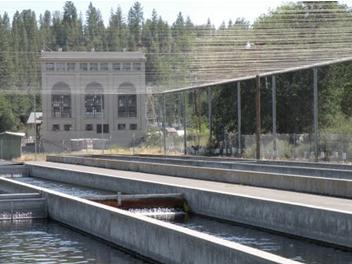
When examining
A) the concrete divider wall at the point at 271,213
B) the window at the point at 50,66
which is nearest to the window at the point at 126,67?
the window at the point at 50,66

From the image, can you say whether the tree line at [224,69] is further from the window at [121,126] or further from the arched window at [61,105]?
the window at [121,126]

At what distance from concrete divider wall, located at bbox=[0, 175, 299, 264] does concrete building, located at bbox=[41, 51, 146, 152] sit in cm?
8191

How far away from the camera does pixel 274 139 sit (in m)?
51.3

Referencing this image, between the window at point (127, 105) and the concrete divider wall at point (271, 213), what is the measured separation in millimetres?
77557

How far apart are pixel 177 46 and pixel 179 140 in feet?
47.9

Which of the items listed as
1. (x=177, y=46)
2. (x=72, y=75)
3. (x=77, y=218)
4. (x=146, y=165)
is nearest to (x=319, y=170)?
(x=146, y=165)

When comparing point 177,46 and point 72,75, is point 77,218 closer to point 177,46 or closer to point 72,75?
point 177,46

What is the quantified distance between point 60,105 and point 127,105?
860 cm

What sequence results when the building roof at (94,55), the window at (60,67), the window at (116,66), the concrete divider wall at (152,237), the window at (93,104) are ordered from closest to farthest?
the concrete divider wall at (152,237) → the window at (60,67) → the building roof at (94,55) → the window at (116,66) → the window at (93,104)

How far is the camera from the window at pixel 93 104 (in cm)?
10814

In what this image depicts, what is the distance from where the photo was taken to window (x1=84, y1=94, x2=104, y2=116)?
108 metres

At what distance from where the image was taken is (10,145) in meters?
69.9

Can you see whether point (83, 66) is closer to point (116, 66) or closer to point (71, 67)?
point (71, 67)

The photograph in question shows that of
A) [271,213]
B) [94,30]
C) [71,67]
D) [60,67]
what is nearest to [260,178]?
[271,213]
